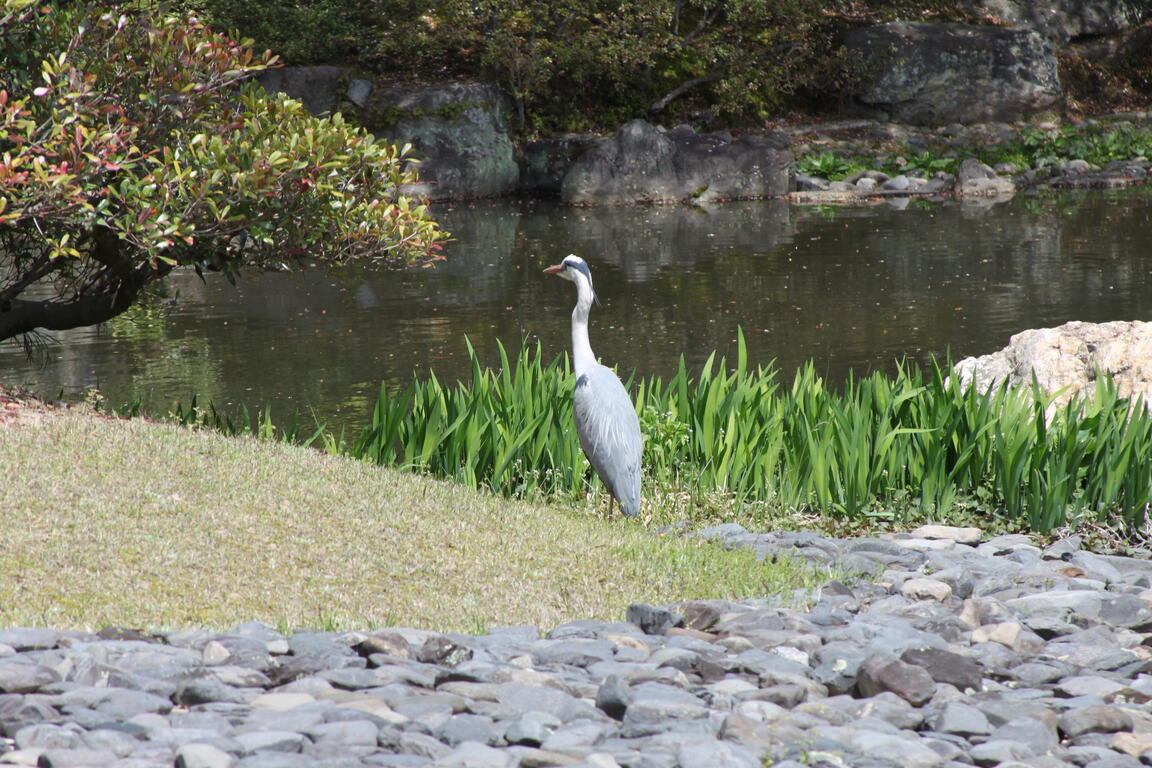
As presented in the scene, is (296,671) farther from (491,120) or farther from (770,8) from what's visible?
(770,8)

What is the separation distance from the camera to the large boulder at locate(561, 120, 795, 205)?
2555 cm

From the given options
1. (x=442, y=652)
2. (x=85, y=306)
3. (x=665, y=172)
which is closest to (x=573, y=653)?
(x=442, y=652)

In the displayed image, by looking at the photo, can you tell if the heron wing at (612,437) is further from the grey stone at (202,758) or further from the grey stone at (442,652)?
the grey stone at (202,758)

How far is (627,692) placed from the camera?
3.71 meters

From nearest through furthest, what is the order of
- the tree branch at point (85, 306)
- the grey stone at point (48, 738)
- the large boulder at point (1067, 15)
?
the grey stone at point (48, 738) < the tree branch at point (85, 306) < the large boulder at point (1067, 15)

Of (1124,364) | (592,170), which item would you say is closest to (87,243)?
(1124,364)

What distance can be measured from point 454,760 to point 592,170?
2300cm

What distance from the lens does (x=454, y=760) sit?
3.24m

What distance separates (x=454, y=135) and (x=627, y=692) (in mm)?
23392

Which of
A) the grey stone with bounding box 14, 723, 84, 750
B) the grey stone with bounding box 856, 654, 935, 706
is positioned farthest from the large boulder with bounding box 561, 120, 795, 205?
the grey stone with bounding box 14, 723, 84, 750

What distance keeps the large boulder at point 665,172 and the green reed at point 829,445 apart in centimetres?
1861

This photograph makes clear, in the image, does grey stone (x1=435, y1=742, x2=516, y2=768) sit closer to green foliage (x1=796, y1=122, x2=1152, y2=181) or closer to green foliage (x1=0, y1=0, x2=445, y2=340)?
green foliage (x1=0, y1=0, x2=445, y2=340)

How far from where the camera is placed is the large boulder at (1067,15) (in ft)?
113

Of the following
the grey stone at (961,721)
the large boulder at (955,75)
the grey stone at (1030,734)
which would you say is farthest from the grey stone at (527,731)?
the large boulder at (955,75)
